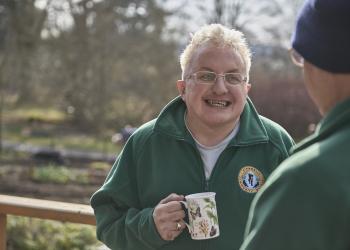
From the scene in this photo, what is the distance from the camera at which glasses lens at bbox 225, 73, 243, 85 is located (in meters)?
2.14

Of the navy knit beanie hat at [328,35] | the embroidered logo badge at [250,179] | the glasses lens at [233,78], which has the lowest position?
the embroidered logo badge at [250,179]

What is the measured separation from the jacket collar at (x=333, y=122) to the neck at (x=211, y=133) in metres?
1.03

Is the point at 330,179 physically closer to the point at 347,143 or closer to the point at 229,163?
the point at 347,143

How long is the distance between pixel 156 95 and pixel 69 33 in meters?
3.41

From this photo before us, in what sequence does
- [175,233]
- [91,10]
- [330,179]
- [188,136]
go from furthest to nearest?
[91,10] < [188,136] < [175,233] < [330,179]

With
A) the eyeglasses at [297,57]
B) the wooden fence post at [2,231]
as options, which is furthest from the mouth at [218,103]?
the wooden fence post at [2,231]

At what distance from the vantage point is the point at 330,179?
3.42ft

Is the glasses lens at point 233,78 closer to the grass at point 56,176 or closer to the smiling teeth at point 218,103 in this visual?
the smiling teeth at point 218,103

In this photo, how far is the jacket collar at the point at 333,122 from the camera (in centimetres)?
113

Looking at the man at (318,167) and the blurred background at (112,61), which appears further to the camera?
the blurred background at (112,61)

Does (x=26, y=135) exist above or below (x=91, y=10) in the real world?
below

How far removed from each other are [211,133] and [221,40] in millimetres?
354

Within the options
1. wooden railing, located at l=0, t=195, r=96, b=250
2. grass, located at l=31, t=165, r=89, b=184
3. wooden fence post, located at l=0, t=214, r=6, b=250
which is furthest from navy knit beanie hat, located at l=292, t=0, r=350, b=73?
grass, located at l=31, t=165, r=89, b=184

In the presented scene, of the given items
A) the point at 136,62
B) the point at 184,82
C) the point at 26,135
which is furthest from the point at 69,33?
the point at 184,82
